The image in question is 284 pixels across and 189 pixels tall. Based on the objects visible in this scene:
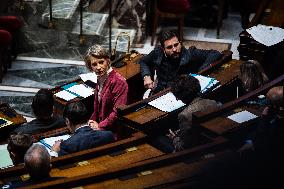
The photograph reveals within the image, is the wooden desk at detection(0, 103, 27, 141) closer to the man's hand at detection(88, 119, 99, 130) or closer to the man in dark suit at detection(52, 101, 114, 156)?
the man's hand at detection(88, 119, 99, 130)

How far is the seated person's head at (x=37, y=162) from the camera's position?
256 cm

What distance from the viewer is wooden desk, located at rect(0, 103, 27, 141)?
4297mm

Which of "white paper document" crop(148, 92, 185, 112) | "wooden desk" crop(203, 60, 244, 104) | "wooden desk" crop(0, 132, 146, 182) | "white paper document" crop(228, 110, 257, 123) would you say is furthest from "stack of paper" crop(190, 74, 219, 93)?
"wooden desk" crop(0, 132, 146, 182)

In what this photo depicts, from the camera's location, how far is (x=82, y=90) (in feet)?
15.6

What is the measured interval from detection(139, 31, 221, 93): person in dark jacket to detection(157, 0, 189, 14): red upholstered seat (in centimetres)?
295

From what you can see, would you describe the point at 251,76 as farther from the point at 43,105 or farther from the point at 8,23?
the point at 8,23

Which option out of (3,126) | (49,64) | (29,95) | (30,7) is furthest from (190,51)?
(30,7)

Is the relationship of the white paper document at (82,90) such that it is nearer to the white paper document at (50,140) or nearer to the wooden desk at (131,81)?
the wooden desk at (131,81)

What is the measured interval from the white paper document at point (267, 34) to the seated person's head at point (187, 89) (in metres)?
2.53

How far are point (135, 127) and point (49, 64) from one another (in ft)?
12.5

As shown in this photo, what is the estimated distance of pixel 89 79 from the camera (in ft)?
16.1

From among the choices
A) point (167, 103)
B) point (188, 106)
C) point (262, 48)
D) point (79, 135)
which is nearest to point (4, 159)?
point (79, 135)

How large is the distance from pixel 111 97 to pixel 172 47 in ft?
2.61

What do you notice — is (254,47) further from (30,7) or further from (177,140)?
(30,7)
